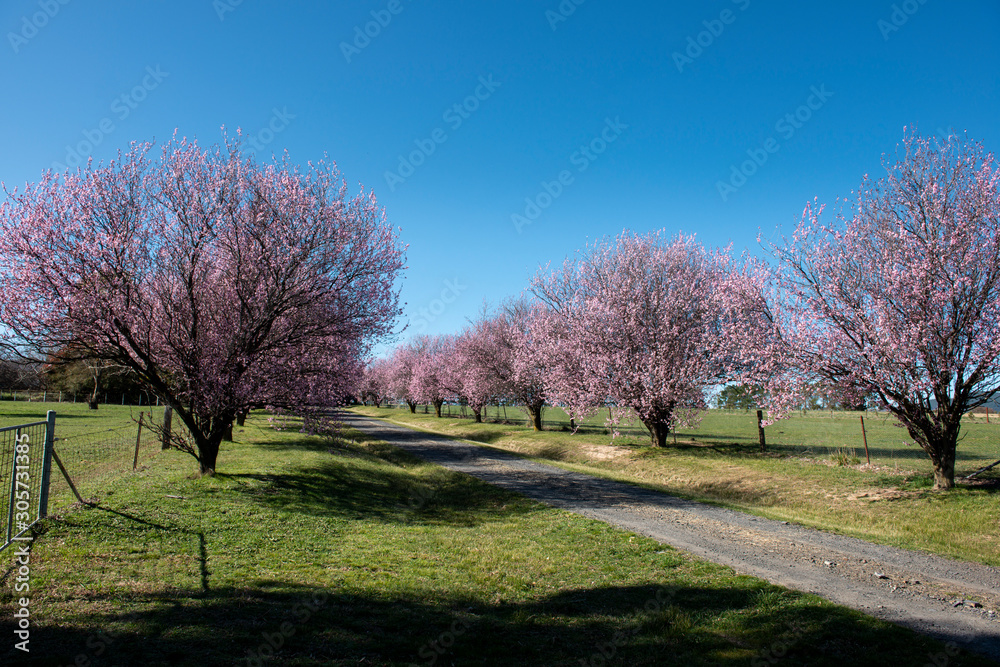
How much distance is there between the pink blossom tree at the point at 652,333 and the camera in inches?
903

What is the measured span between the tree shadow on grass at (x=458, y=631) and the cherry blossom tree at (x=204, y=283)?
762 cm

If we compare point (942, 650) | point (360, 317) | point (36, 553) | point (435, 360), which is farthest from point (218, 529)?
point (435, 360)

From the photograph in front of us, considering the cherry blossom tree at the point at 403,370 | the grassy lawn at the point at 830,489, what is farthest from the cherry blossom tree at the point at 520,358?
the cherry blossom tree at the point at 403,370

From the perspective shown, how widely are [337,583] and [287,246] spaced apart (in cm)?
865

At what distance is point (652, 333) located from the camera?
23.4 m

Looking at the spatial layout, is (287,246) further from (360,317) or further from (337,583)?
(337,583)

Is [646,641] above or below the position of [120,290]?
below

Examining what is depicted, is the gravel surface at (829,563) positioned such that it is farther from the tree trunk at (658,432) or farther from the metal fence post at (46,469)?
the tree trunk at (658,432)

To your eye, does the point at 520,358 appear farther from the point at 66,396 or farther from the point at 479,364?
the point at 66,396

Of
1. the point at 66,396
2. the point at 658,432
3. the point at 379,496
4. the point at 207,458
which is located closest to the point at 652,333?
the point at 658,432

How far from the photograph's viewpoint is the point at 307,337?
13.5 meters

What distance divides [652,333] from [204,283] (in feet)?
59.0

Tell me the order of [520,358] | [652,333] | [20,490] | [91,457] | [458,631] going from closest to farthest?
1. [458,631]
2. [20,490]
3. [91,457]
4. [652,333]
5. [520,358]

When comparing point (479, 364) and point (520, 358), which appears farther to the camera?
point (479, 364)
